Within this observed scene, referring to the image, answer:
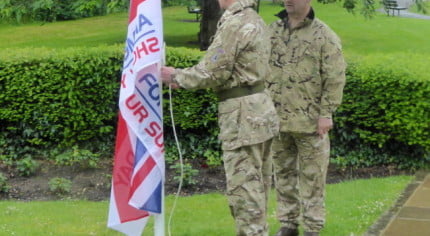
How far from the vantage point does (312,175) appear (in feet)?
18.7

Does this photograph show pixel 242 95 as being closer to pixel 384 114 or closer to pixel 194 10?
pixel 384 114

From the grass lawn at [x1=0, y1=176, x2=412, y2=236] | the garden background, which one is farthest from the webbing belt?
the garden background

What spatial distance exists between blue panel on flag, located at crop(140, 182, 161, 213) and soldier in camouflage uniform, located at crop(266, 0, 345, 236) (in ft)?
3.85

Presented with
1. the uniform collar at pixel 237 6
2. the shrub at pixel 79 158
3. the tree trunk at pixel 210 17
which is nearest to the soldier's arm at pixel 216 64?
the uniform collar at pixel 237 6

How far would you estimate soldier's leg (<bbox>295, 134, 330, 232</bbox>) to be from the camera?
5668 mm

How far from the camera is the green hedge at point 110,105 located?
862 centimetres

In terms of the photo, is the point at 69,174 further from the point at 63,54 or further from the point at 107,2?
the point at 107,2

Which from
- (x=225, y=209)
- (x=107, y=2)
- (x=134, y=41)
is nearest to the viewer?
(x=134, y=41)

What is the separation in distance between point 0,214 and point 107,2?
6.19 meters

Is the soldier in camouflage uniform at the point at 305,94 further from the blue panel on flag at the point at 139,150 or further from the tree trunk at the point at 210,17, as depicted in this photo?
the tree trunk at the point at 210,17

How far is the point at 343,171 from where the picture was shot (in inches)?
341


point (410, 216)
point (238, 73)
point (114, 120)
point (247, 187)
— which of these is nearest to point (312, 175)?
point (247, 187)

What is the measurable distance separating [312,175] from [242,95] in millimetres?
1162

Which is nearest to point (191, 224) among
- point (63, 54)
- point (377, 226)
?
point (377, 226)
